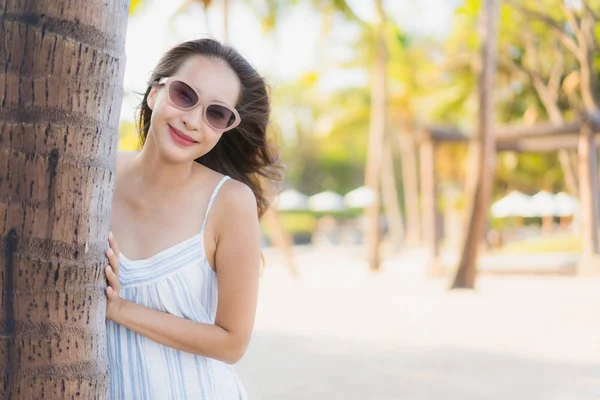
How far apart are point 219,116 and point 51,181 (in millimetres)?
602

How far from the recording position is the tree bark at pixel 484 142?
13125 mm

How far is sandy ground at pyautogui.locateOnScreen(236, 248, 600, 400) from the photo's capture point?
245 inches

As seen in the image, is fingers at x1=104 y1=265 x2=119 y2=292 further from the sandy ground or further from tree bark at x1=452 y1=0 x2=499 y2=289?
tree bark at x1=452 y1=0 x2=499 y2=289

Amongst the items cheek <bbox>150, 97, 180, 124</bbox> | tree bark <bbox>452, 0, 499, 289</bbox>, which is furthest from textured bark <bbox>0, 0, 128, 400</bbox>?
tree bark <bbox>452, 0, 499, 289</bbox>

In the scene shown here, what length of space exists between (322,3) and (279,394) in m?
17.9

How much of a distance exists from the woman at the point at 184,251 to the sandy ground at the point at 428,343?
3.96m

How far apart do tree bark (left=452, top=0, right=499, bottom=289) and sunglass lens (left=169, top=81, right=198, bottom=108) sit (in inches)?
450

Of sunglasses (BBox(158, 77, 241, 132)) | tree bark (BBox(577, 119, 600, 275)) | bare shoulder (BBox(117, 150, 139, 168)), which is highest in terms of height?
tree bark (BBox(577, 119, 600, 275))

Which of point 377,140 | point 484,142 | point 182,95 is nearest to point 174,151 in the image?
point 182,95

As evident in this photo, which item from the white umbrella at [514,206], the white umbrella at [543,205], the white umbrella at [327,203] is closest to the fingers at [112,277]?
the white umbrella at [514,206]

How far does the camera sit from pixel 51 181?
163 centimetres

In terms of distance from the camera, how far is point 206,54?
221 centimetres

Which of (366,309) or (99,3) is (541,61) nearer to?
(366,309)

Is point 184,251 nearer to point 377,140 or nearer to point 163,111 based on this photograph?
point 163,111
